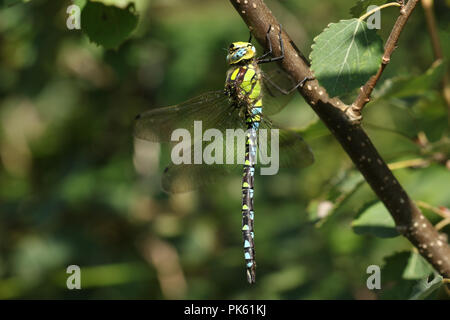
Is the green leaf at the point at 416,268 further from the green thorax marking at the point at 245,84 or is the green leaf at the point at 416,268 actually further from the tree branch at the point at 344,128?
the green thorax marking at the point at 245,84

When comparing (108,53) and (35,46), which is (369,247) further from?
(35,46)

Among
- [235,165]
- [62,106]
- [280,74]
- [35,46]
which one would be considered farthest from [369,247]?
[62,106]

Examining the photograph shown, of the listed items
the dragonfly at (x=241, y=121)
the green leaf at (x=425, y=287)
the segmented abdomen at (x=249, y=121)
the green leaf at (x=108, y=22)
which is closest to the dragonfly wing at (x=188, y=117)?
the dragonfly at (x=241, y=121)

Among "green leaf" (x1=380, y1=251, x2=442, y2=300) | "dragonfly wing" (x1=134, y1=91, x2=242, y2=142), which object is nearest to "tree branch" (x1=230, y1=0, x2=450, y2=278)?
"green leaf" (x1=380, y1=251, x2=442, y2=300)

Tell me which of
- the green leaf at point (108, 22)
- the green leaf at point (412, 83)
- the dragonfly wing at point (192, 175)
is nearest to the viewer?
the green leaf at point (108, 22)

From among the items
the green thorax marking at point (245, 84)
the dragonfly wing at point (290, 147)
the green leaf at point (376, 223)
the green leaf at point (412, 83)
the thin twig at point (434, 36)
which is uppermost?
the thin twig at point (434, 36)

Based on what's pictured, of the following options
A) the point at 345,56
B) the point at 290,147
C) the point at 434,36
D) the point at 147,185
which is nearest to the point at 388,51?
the point at 345,56

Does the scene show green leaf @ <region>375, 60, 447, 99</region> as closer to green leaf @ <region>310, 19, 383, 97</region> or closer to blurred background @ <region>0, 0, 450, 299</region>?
green leaf @ <region>310, 19, 383, 97</region>
